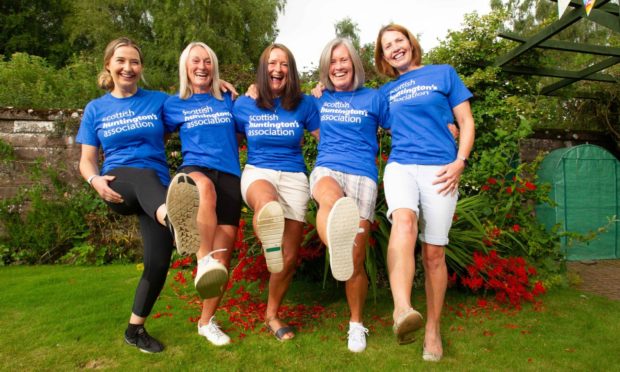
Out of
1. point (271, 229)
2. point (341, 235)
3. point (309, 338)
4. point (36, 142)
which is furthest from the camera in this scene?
point (36, 142)

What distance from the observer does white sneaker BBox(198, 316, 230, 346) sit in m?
2.75

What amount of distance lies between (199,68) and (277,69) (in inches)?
20.2

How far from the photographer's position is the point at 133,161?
105 inches

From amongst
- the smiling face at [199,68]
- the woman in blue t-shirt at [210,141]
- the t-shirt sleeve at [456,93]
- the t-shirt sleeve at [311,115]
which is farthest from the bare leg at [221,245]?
the t-shirt sleeve at [456,93]

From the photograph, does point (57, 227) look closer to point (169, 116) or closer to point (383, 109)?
point (169, 116)

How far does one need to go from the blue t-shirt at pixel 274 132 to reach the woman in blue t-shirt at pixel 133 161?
56cm

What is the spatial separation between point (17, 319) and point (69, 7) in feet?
71.9

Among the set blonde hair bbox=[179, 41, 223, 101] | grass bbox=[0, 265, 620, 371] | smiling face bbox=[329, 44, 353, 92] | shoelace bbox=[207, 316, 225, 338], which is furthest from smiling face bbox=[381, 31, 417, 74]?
shoelace bbox=[207, 316, 225, 338]

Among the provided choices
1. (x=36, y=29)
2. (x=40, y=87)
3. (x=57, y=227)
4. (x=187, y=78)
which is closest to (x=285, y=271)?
(x=187, y=78)

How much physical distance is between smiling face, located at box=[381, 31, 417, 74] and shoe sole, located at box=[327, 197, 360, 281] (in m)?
1.03

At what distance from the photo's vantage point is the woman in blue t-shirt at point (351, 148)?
2648 millimetres

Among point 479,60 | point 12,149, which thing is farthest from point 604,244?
point 12,149

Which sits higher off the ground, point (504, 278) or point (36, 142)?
point (36, 142)

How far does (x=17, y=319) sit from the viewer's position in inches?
125
